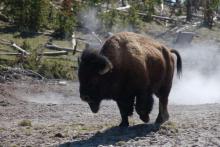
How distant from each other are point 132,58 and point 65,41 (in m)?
14.6

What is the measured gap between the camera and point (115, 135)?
9.46m

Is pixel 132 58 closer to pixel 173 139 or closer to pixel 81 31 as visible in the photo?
pixel 173 139

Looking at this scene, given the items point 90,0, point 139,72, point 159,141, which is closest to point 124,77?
point 139,72

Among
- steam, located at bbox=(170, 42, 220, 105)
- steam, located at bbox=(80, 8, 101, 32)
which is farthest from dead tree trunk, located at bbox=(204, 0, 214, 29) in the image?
steam, located at bbox=(80, 8, 101, 32)

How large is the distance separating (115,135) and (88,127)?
1.76 m

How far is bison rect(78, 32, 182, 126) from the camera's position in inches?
363

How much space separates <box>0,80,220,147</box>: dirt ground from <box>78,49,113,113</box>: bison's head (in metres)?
0.75

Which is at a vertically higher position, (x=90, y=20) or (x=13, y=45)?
(x=90, y=20)

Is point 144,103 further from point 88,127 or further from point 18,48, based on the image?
point 18,48

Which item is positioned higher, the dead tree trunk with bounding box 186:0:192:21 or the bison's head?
the bison's head

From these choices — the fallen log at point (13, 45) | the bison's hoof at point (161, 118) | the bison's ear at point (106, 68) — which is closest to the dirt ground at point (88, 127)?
the bison's hoof at point (161, 118)

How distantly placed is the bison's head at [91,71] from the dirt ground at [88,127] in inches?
29.5

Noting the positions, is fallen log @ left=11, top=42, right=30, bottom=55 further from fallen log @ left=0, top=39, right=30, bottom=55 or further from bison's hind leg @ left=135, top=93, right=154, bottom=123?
bison's hind leg @ left=135, top=93, right=154, bottom=123

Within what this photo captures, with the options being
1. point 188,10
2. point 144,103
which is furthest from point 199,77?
point 144,103
